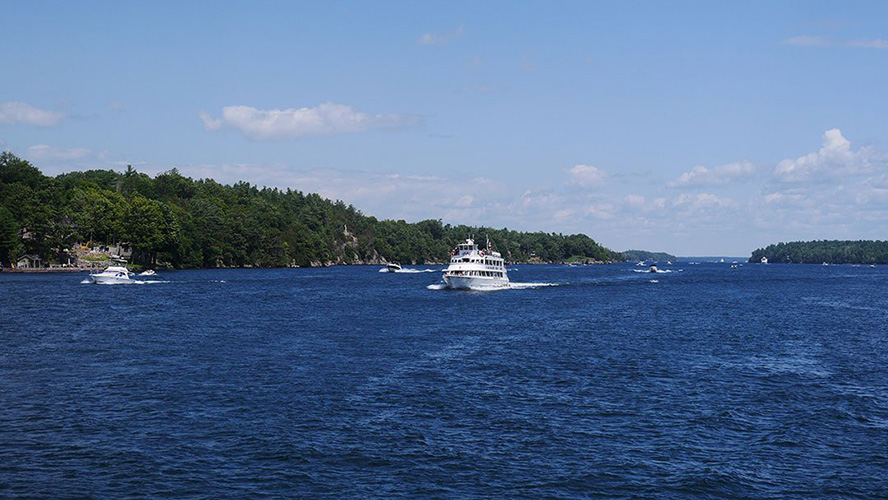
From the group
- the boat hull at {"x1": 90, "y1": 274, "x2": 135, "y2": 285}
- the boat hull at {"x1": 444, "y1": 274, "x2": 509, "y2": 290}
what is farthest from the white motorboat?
the boat hull at {"x1": 444, "y1": 274, "x2": 509, "y2": 290}

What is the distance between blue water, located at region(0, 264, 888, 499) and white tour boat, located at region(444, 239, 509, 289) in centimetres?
6422

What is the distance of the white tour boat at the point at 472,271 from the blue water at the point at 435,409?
211 feet

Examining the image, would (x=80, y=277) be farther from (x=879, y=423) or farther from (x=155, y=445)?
(x=879, y=423)

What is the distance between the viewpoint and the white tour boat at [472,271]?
545 feet

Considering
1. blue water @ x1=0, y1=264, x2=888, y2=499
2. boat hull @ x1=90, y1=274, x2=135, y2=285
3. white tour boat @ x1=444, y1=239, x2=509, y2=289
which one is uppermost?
white tour boat @ x1=444, y1=239, x2=509, y2=289

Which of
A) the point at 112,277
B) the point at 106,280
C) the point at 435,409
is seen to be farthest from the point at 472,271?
the point at 435,409

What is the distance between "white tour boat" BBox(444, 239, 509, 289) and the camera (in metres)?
166

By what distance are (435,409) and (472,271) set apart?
118181 millimetres

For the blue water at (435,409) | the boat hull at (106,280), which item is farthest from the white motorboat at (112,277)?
the blue water at (435,409)

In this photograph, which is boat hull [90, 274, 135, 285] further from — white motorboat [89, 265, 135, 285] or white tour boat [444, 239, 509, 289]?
white tour boat [444, 239, 509, 289]

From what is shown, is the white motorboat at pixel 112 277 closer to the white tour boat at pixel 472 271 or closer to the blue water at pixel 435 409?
the blue water at pixel 435 409

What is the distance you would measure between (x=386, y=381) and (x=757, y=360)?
36906 millimetres

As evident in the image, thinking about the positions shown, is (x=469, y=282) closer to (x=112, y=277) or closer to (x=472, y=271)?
(x=472, y=271)

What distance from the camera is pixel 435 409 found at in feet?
160
